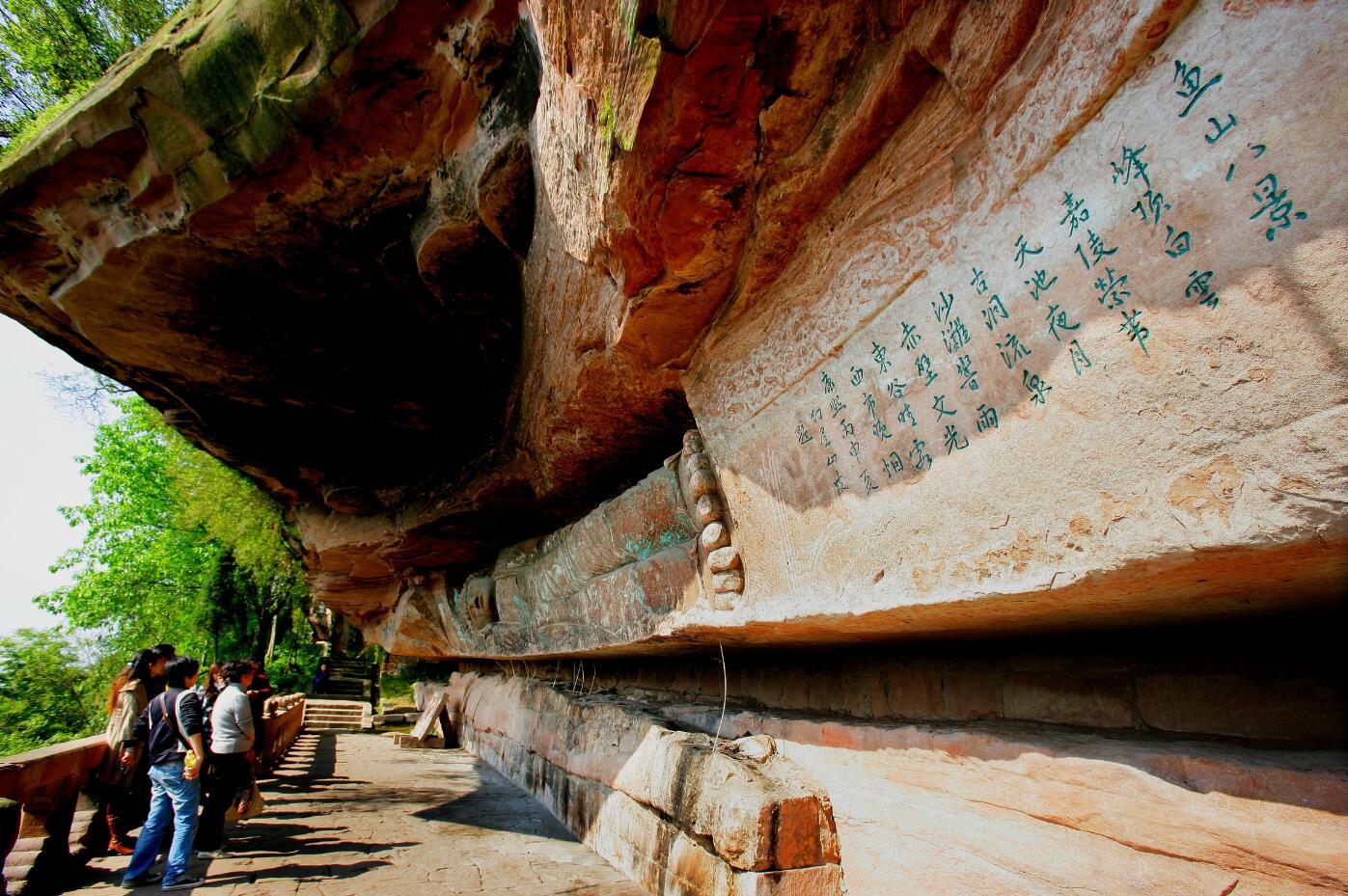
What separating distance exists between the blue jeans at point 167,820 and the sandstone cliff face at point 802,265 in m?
2.40

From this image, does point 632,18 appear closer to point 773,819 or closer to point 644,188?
point 644,188

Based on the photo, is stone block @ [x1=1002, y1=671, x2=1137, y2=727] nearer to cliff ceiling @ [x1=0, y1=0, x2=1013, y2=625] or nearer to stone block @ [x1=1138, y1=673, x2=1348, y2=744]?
stone block @ [x1=1138, y1=673, x2=1348, y2=744]

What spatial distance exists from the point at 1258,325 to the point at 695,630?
8.34 ft

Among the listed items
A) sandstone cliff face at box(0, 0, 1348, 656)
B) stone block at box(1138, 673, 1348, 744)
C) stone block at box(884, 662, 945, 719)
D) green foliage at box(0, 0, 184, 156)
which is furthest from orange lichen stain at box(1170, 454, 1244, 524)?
green foliage at box(0, 0, 184, 156)

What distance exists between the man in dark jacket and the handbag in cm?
116

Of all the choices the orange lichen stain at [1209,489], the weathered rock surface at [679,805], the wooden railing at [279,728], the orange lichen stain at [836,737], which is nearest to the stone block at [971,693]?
the orange lichen stain at [836,737]

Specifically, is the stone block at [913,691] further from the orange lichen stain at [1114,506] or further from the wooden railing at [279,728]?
the wooden railing at [279,728]

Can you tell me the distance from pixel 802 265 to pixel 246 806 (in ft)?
17.7

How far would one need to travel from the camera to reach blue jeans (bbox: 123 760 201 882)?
11.1 ft

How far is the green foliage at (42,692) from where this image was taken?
15.2m

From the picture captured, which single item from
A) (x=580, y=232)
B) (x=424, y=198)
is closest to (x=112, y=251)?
(x=424, y=198)

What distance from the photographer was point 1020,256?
1.62m

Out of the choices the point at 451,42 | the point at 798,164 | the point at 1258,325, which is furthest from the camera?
the point at 451,42

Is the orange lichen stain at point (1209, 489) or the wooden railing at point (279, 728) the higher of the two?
the orange lichen stain at point (1209, 489)
